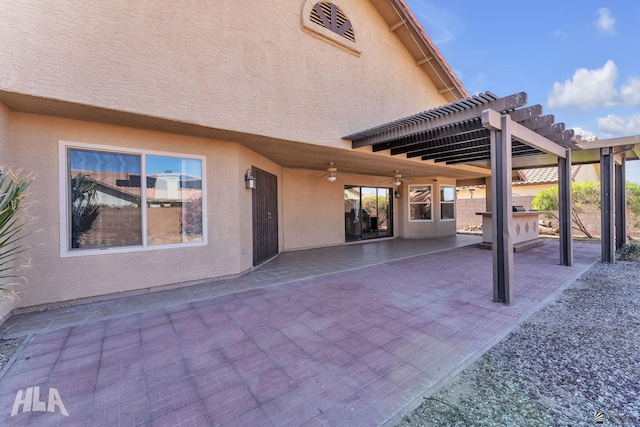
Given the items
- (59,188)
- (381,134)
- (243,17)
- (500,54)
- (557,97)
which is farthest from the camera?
(557,97)

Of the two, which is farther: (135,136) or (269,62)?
(269,62)

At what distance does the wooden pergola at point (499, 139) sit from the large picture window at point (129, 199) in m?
4.05

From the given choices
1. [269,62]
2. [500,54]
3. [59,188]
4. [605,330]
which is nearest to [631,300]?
[605,330]

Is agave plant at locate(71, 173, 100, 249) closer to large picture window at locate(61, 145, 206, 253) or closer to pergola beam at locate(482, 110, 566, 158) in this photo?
large picture window at locate(61, 145, 206, 253)

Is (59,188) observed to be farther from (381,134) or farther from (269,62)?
(381,134)

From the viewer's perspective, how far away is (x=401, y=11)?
25.4ft

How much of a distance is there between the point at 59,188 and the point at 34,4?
8.37 ft

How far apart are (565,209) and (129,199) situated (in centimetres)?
975

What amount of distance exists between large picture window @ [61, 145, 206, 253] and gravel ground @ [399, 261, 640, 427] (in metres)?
5.14

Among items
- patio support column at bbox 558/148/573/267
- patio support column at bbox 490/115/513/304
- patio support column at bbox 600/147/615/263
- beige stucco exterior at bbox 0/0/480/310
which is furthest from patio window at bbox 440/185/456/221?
patio support column at bbox 490/115/513/304

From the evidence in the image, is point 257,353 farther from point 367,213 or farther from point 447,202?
point 447,202

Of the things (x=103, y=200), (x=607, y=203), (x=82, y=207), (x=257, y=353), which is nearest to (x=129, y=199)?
(x=103, y=200)

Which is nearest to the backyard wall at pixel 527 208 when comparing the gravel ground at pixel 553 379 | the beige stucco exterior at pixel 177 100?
the gravel ground at pixel 553 379

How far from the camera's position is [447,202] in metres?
13.7
